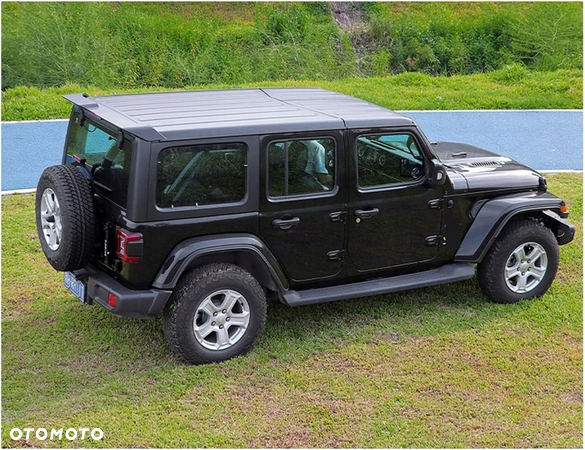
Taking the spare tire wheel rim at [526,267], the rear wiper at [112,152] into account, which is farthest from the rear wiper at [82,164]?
the spare tire wheel rim at [526,267]

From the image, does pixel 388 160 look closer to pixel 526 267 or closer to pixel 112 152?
pixel 526 267

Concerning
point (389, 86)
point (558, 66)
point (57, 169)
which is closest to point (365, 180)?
point (57, 169)

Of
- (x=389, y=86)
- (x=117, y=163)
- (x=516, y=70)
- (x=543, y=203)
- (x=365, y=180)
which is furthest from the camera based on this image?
(x=516, y=70)

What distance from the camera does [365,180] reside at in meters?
7.07

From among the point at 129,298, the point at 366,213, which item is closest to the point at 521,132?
the point at 366,213

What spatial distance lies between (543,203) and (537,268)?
1.96 ft

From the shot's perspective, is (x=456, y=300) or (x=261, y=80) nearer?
(x=456, y=300)

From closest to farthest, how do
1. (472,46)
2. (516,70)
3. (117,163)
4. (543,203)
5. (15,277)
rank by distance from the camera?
(117,163)
(543,203)
(15,277)
(516,70)
(472,46)

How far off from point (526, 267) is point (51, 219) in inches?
161

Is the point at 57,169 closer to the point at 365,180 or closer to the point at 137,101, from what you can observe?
the point at 137,101

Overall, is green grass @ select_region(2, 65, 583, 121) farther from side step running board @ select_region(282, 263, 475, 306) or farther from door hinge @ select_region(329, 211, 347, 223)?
door hinge @ select_region(329, 211, 347, 223)

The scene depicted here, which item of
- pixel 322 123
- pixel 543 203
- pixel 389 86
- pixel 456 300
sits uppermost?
pixel 389 86

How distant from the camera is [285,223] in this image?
675 cm

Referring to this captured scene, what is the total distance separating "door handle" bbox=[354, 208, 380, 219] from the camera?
704cm
